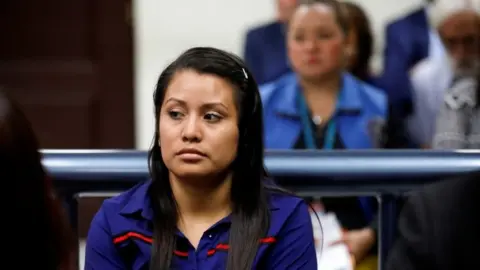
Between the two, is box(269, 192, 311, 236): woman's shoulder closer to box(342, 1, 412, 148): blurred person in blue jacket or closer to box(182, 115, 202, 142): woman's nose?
box(182, 115, 202, 142): woman's nose

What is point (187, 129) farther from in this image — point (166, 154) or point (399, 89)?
point (399, 89)

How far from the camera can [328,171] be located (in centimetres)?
208

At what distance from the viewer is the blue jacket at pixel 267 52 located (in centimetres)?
364

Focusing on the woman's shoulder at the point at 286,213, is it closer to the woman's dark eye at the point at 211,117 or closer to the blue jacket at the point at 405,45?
the woman's dark eye at the point at 211,117

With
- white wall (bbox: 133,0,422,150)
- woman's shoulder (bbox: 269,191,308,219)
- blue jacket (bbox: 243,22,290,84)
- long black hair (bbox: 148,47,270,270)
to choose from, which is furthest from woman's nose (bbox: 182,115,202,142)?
white wall (bbox: 133,0,422,150)

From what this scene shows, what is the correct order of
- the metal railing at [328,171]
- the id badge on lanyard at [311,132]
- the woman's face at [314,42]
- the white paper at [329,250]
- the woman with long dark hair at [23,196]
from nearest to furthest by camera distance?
1. the woman with long dark hair at [23,196]
2. the metal railing at [328,171]
3. the white paper at [329,250]
4. the id badge on lanyard at [311,132]
5. the woman's face at [314,42]

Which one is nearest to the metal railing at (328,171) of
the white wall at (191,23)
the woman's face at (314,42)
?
the woman's face at (314,42)

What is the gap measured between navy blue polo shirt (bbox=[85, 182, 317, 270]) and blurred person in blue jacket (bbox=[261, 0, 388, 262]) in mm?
783

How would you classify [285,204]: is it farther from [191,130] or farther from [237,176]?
[191,130]

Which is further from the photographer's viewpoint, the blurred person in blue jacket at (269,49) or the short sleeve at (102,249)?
the blurred person in blue jacket at (269,49)

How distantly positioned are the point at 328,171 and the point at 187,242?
0.37 m

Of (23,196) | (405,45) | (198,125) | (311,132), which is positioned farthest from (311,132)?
(23,196)

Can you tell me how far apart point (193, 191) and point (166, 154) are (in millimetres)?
106

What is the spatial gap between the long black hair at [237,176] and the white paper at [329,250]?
0.25m
